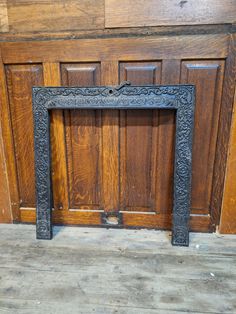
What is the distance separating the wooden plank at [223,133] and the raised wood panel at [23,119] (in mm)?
825

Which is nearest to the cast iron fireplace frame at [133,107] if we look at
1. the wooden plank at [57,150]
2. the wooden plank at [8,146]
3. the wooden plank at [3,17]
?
the wooden plank at [57,150]

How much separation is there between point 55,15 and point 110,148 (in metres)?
0.62

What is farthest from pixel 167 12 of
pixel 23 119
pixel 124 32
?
pixel 23 119

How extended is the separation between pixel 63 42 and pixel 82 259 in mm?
947

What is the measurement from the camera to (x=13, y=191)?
1.23 metres

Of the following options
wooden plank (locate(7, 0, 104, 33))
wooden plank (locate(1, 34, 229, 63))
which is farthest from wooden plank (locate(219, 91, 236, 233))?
wooden plank (locate(7, 0, 104, 33))

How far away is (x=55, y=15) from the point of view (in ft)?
3.31

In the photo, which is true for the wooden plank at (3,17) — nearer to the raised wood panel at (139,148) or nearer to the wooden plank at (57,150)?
the wooden plank at (57,150)

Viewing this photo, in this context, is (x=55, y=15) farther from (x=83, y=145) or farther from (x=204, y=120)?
(x=204, y=120)

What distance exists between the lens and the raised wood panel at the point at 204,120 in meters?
1.01

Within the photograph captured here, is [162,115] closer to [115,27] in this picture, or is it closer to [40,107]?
[115,27]

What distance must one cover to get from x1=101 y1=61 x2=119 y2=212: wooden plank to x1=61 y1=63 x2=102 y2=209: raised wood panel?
0.03m

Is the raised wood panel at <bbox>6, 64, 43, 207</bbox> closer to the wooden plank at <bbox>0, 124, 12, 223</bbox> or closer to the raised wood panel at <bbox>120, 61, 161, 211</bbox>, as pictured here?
the wooden plank at <bbox>0, 124, 12, 223</bbox>

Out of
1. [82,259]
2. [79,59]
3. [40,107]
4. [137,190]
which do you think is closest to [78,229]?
[82,259]
